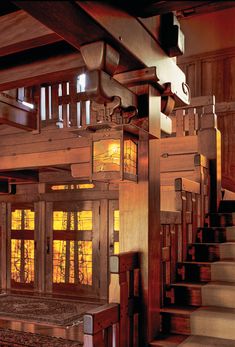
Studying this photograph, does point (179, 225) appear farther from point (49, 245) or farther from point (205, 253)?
point (49, 245)

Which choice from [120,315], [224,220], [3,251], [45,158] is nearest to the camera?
[120,315]

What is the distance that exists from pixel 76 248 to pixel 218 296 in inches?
209

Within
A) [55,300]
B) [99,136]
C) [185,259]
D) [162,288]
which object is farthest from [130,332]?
[55,300]

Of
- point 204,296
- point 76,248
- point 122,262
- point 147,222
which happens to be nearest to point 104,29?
point 147,222

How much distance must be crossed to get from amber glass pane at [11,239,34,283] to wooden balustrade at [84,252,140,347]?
624 centimetres

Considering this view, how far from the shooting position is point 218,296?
357 centimetres

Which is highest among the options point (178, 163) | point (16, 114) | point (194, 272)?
point (16, 114)

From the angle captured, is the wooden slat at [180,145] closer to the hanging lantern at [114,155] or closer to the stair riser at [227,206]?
the stair riser at [227,206]

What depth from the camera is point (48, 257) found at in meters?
8.82

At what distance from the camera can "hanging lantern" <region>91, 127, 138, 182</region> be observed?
3.07 meters

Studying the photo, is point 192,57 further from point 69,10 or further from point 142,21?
point 69,10

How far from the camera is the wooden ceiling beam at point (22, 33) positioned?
2697 millimetres

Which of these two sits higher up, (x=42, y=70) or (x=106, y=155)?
(x=42, y=70)

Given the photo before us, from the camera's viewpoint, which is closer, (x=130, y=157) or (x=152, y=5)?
(x=152, y=5)
